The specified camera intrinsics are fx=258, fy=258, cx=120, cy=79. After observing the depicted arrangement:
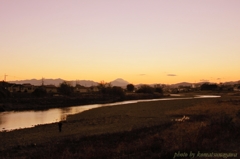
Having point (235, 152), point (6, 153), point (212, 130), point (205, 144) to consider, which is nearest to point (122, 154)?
point (205, 144)

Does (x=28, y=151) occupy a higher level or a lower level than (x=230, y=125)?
lower

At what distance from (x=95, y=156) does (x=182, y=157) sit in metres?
4.02

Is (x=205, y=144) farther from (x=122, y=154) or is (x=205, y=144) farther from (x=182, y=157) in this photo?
(x=122, y=154)

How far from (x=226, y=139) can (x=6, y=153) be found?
39.9 ft

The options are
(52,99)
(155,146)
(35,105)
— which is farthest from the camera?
(52,99)

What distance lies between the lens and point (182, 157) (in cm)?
970

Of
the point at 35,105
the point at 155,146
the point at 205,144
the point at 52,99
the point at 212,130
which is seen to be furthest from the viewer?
the point at 52,99

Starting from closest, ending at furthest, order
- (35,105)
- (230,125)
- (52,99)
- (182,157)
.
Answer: (182,157)
(230,125)
(35,105)
(52,99)

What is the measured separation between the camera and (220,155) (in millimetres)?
9828

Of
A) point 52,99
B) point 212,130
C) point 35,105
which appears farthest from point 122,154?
point 52,99

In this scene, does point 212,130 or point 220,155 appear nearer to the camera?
point 220,155

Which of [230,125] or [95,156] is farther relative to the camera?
[230,125]

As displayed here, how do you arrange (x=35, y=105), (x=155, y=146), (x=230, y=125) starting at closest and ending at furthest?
(x=155, y=146) < (x=230, y=125) < (x=35, y=105)

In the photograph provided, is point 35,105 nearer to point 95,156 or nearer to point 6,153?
point 6,153
